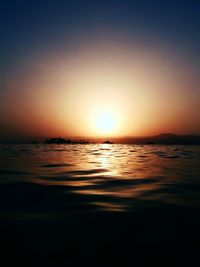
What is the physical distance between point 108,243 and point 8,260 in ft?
4.59

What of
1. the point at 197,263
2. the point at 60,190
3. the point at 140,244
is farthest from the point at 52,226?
the point at 60,190

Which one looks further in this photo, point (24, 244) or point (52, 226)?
point (52, 226)

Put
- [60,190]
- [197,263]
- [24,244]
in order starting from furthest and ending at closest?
[60,190] < [24,244] < [197,263]

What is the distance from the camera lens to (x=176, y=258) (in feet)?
9.79

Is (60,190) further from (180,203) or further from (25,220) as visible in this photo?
(180,203)

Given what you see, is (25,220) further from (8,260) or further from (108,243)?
(108,243)

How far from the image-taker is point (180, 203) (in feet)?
18.5

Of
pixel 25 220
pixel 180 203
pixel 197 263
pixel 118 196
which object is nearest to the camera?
pixel 197 263

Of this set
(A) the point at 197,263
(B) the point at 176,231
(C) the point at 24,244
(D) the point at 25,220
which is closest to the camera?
(A) the point at 197,263

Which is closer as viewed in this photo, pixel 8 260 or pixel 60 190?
pixel 8 260

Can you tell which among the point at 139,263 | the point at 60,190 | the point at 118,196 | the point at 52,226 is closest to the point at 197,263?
the point at 139,263

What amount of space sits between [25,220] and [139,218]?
2.21 meters

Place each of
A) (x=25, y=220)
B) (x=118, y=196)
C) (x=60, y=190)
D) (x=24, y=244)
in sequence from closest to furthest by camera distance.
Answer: (x=24, y=244) → (x=25, y=220) → (x=118, y=196) → (x=60, y=190)

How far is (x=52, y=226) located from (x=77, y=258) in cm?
121
